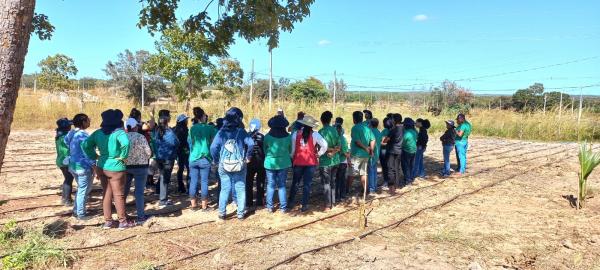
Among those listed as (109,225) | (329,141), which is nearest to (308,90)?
(329,141)

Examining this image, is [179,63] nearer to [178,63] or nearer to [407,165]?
[178,63]

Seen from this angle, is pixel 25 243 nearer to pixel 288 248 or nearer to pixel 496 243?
pixel 288 248

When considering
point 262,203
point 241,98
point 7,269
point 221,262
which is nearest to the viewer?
point 7,269

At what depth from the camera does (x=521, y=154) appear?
16688 mm

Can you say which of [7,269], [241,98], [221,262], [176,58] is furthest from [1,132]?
[241,98]

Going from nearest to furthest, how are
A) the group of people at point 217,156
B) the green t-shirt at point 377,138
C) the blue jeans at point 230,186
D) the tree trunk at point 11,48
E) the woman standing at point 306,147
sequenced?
the tree trunk at point 11,48 → the group of people at point 217,156 → the blue jeans at point 230,186 → the woman standing at point 306,147 → the green t-shirt at point 377,138

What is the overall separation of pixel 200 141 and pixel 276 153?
1.24 metres

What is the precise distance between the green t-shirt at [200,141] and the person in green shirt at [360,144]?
2620mm

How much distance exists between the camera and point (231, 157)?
662 centimetres

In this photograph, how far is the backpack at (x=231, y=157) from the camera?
21.7 feet

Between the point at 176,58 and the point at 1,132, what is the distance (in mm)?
13544

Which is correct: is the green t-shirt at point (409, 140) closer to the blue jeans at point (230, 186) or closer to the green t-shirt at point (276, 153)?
the green t-shirt at point (276, 153)

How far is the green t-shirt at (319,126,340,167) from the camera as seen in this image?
7551 mm

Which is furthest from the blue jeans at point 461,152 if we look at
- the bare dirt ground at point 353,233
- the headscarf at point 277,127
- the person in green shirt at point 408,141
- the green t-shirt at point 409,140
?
the headscarf at point 277,127
